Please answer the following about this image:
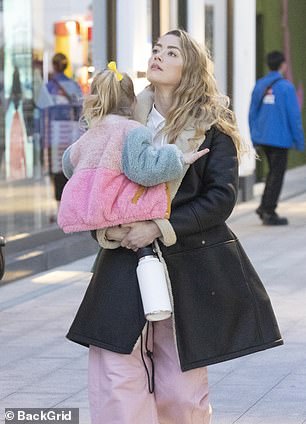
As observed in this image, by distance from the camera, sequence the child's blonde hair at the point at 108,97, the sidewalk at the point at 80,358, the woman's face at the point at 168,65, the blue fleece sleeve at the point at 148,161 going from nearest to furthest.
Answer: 1. the blue fleece sleeve at the point at 148,161
2. the child's blonde hair at the point at 108,97
3. the woman's face at the point at 168,65
4. the sidewalk at the point at 80,358

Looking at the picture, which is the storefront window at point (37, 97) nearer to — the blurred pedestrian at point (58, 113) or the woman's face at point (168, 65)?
the blurred pedestrian at point (58, 113)

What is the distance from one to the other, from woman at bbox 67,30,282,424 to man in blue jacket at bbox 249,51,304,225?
9.05 meters

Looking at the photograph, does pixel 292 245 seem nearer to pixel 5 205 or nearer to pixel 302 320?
pixel 5 205

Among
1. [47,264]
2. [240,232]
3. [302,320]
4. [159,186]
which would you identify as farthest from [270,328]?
[240,232]

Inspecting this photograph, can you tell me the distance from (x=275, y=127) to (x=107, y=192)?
942 cm

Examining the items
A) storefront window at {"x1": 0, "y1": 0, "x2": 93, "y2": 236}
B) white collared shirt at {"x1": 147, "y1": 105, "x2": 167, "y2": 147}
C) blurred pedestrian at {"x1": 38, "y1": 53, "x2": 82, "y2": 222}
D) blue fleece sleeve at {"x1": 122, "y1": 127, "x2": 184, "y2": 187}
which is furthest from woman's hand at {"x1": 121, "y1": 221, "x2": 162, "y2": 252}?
blurred pedestrian at {"x1": 38, "y1": 53, "x2": 82, "y2": 222}

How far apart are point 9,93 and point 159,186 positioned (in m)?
6.66

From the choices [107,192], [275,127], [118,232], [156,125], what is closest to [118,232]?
[118,232]

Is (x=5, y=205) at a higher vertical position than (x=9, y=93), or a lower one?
lower

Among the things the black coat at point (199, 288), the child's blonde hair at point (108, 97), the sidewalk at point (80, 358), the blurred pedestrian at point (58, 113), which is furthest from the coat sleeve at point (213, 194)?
the blurred pedestrian at point (58, 113)

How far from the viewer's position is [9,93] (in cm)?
1088

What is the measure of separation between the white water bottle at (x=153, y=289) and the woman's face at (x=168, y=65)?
2.14 feet

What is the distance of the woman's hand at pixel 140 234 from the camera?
4410 mm

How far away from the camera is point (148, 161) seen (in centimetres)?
432
